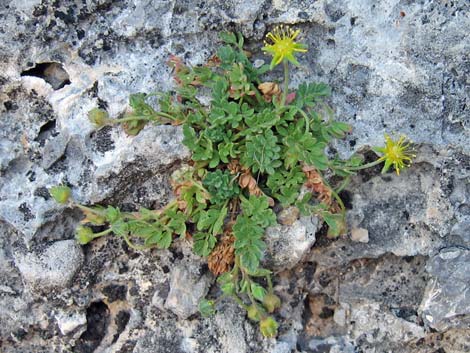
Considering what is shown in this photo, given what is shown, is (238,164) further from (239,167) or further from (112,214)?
(112,214)

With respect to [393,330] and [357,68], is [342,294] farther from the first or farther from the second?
[357,68]

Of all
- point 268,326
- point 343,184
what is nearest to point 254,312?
point 268,326

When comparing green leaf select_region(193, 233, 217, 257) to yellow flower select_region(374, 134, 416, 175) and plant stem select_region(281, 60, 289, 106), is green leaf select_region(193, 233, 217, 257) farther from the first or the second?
yellow flower select_region(374, 134, 416, 175)

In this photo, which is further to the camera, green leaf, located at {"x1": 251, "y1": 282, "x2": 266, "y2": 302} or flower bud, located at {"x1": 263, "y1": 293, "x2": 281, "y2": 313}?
flower bud, located at {"x1": 263, "y1": 293, "x2": 281, "y2": 313}

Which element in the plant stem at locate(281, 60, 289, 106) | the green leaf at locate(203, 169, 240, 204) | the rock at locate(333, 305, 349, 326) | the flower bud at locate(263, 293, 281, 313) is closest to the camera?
the plant stem at locate(281, 60, 289, 106)

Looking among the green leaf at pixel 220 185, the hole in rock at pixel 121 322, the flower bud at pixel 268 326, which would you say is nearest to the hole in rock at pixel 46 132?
the green leaf at pixel 220 185

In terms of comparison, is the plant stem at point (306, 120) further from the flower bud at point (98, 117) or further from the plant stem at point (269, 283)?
the flower bud at point (98, 117)

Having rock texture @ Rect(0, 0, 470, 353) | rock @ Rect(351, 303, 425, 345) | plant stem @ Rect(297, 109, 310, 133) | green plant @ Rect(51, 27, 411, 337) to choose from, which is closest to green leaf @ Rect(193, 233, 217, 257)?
green plant @ Rect(51, 27, 411, 337)

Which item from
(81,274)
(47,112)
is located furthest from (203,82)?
(81,274)
